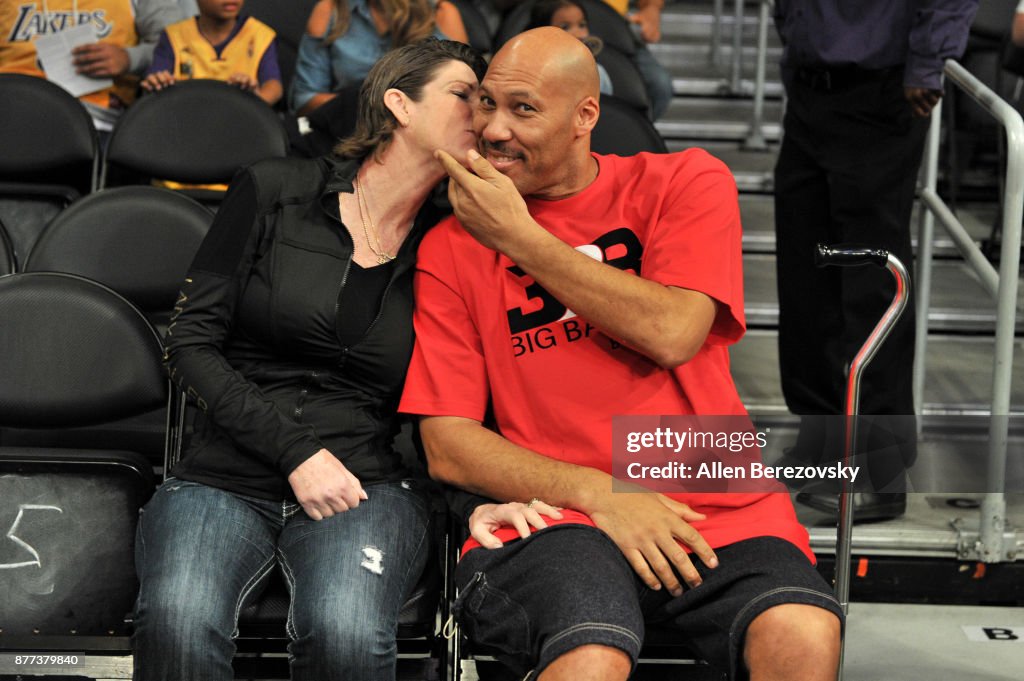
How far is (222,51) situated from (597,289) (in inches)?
101

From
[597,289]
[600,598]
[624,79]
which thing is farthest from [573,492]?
[624,79]

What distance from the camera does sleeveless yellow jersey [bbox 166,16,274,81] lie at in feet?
13.7

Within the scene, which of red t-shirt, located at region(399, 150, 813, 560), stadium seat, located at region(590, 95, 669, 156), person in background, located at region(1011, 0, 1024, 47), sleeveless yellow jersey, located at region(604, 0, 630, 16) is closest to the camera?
red t-shirt, located at region(399, 150, 813, 560)

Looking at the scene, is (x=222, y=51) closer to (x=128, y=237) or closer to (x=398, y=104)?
(x=128, y=237)

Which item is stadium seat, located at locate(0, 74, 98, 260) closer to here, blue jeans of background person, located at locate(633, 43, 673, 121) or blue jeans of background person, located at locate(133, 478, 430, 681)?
blue jeans of background person, located at locate(133, 478, 430, 681)

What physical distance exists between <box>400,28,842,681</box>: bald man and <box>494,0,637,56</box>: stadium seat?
7.34ft

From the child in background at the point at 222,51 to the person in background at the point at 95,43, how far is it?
10 centimetres

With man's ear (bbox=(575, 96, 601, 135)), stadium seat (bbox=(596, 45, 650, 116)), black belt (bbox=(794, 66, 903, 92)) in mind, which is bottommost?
stadium seat (bbox=(596, 45, 650, 116))

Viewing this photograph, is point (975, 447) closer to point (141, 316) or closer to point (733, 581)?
point (733, 581)

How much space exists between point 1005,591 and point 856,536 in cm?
38

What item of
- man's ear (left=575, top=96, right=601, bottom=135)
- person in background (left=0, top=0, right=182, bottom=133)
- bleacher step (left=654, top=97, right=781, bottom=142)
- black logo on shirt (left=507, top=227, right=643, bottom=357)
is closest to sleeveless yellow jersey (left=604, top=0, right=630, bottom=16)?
bleacher step (left=654, top=97, right=781, bottom=142)

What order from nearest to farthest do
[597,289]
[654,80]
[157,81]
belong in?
[597,289]
[157,81]
[654,80]

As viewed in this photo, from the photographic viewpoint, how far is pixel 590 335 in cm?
222

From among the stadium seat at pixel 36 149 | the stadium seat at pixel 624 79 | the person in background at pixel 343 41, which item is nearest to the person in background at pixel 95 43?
the stadium seat at pixel 36 149
